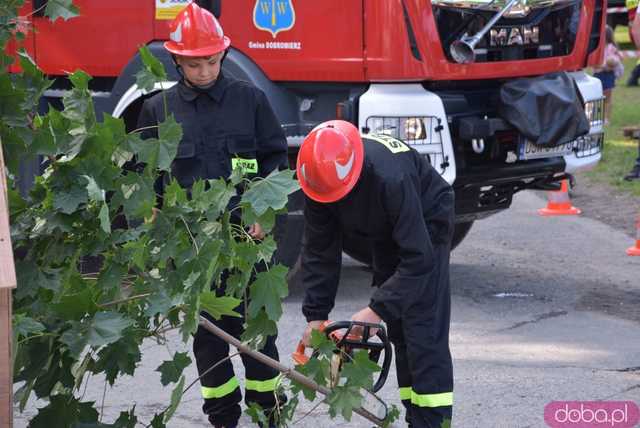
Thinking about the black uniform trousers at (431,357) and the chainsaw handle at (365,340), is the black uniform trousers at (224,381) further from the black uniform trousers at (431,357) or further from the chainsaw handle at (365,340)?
the chainsaw handle at (365,340)

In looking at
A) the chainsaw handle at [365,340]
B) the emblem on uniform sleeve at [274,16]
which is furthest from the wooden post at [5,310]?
the emblem on uniform sleeve at [274,16]

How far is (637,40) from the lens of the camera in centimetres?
877

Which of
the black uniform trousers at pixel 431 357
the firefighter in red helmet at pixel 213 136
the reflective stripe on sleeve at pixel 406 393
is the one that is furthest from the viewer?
the firefighter in red helmet at pixel 213 136

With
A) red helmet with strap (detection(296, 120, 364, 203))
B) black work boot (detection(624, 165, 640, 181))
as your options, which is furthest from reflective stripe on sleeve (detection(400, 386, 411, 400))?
black work boot (detection(624, 165, 640, 181))

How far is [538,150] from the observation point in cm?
702

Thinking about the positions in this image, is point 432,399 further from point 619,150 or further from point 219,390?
point 619,150

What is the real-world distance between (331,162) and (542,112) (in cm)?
298

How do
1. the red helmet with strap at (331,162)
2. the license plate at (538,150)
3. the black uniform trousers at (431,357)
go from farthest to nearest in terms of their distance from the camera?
the license plate at (538,150)
the black uniform trousers at (431,357)
the red helmet with strap at (331,162)

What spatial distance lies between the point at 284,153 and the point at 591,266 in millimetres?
3876

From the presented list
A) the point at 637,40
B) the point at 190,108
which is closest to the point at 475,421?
the point at 190,108

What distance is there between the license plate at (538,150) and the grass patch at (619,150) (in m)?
4.09

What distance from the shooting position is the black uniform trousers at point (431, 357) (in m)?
4.39

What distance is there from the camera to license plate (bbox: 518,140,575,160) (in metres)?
6.95

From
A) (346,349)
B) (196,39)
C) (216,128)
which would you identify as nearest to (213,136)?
(216,128)
